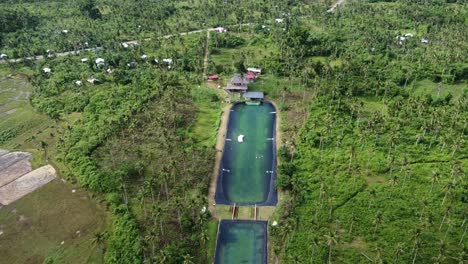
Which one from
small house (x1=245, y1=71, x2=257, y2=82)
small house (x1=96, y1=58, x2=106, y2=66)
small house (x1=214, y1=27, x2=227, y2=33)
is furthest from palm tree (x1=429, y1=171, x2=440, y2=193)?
small house (x1=214, y1=27, x2=227, y2=33)

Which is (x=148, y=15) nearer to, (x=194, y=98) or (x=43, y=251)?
(x=194, y=98)

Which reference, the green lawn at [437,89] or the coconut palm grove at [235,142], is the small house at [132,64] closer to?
the coconut palm grove at [235,142]

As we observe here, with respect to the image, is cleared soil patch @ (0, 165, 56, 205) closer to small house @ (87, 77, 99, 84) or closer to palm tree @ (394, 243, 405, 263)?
small house @ (87, 77, 99, 84)

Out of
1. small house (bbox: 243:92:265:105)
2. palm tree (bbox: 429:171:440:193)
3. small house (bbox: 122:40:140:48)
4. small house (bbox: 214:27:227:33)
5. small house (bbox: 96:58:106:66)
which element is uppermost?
small house (bbox: 214:27:227:33)

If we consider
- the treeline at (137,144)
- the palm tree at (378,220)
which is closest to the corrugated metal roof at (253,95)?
the treeline at (137,144)

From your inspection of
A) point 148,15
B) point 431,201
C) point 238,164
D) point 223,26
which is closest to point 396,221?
point 431,201
